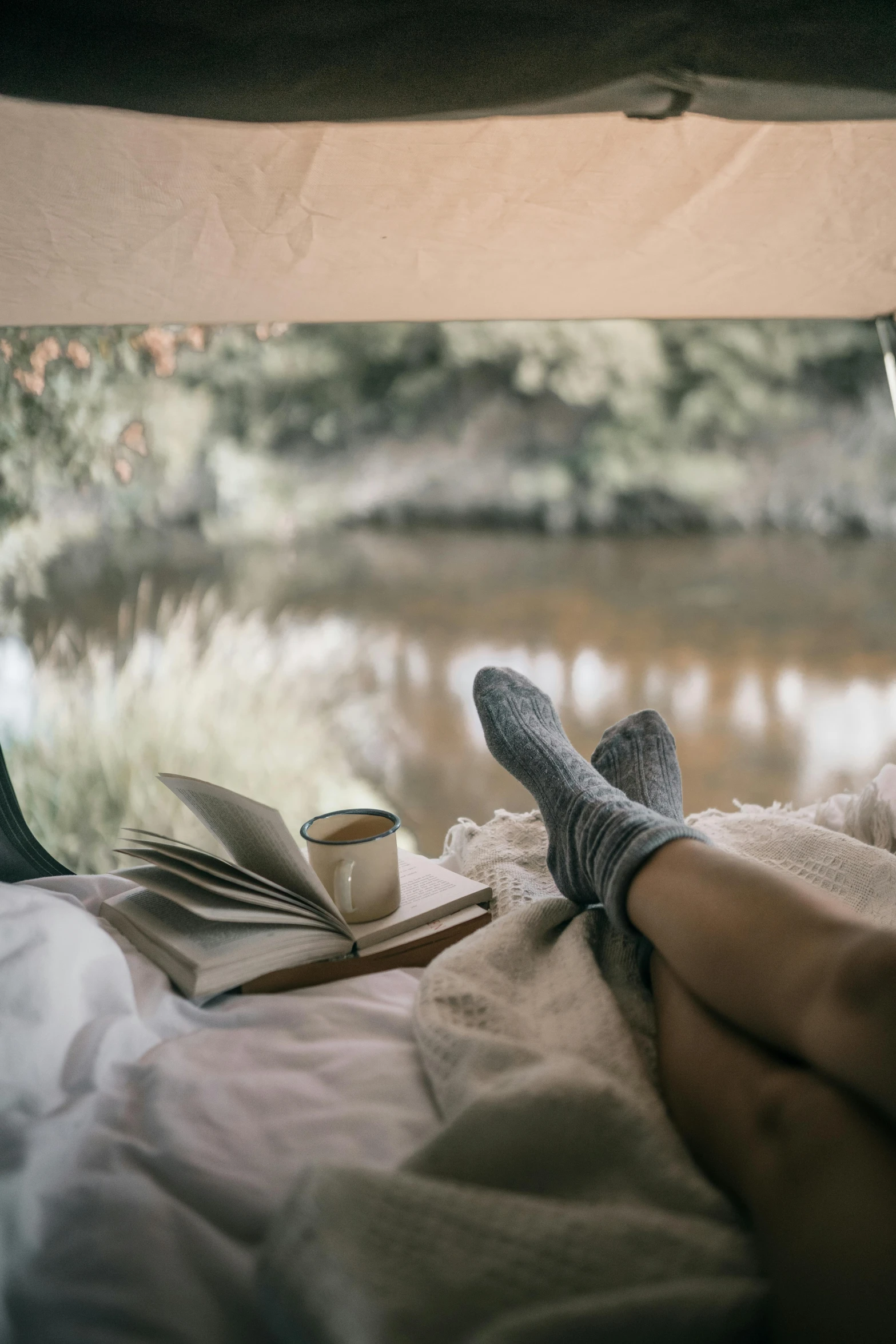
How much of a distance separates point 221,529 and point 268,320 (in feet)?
3.74

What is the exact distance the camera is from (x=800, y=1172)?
357 mm

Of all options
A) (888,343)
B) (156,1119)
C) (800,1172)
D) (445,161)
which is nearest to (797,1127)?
(800,1172)

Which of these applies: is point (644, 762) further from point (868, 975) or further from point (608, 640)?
point (608, 640)

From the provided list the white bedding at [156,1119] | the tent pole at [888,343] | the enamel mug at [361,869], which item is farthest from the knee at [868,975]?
the tent pole at [888,343]

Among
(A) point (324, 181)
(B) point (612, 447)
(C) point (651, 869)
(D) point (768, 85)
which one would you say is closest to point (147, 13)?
(A) point (324, 181)

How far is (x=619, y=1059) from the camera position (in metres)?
0.49

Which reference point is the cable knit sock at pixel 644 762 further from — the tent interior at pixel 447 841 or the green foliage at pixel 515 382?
the green foliage at pixel 515 382

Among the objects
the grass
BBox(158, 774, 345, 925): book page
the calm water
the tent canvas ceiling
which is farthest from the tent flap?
the calm water

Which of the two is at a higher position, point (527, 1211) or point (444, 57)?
point (444, 57)

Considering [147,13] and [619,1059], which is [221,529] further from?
[619,1059]

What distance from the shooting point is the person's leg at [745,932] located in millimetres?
385

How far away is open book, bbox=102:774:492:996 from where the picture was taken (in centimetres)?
61

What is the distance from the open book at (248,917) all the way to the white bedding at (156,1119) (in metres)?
0.02

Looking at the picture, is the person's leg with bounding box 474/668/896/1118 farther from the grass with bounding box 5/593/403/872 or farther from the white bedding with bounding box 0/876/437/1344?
the grass with bounding box 5/593/403/872
